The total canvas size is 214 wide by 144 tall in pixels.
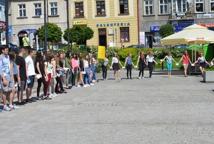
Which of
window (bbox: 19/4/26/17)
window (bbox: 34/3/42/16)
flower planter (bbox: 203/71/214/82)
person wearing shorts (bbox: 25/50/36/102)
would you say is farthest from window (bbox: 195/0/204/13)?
person wearing shorts (bbox: 25/50/36/102)

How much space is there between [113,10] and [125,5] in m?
1.58

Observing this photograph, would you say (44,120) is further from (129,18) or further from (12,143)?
(129,18)

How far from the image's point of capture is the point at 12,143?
36.7 feet

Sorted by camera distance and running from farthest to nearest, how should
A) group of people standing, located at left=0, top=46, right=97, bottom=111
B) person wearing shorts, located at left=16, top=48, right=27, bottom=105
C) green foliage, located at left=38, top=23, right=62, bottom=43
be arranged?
green foliage, located at left=38, top=23, right=62, bottom=43, person wearing shorts, located at left=16, top=48, right=27, bottom=105, group of people standing, located at left=0, top=46, right=97, bottom=111

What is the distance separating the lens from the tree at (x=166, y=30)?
6456cm

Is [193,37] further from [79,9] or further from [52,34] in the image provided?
[79,9]

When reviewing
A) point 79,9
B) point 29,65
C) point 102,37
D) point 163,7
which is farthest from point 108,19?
point 29,65

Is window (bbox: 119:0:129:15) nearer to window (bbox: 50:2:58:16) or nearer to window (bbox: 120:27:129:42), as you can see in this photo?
window (bbox: 120:27:129:42)

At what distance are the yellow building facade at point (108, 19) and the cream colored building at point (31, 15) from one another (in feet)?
4.55

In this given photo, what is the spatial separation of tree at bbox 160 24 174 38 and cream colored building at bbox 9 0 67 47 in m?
13.0

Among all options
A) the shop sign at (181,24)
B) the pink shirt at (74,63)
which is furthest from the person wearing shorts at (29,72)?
→ the shop sign at (181,24)

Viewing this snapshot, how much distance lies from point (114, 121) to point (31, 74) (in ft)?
20.5

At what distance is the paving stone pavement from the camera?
1150cm

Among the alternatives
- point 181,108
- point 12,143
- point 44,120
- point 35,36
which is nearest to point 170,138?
point 12,143
